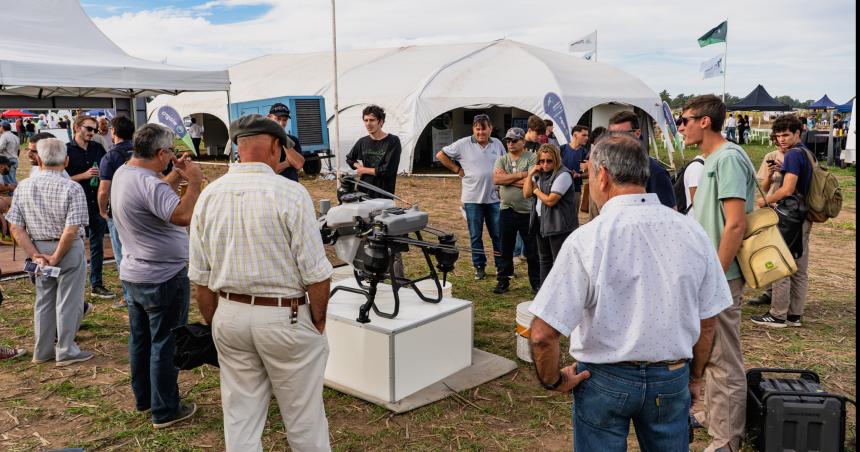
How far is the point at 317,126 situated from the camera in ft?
58.0

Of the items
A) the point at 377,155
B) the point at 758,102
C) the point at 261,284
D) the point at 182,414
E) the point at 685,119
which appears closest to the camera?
the point at 261,284

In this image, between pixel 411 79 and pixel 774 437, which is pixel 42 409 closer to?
pixel 774 437

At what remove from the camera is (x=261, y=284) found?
2648mm

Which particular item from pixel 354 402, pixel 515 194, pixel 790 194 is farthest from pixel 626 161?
pixel 515 194

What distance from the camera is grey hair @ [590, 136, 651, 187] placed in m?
2.05

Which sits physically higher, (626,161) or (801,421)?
(626,161)

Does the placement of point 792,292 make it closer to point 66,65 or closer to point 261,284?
point 261,284

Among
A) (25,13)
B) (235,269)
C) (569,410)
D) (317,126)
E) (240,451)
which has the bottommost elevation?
(569,410)

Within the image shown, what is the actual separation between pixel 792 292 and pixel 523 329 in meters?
2.72

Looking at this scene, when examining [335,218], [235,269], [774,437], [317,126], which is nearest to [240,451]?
[235,269]

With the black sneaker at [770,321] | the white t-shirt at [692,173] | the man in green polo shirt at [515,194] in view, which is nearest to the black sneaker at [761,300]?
the black sneaker at [770,321]

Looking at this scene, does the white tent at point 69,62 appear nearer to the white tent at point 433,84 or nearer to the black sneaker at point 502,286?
the black sneaker at point 502,286

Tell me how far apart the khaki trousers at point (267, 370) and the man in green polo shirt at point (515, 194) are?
378 centimetres

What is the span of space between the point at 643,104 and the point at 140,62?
50.8 feet
